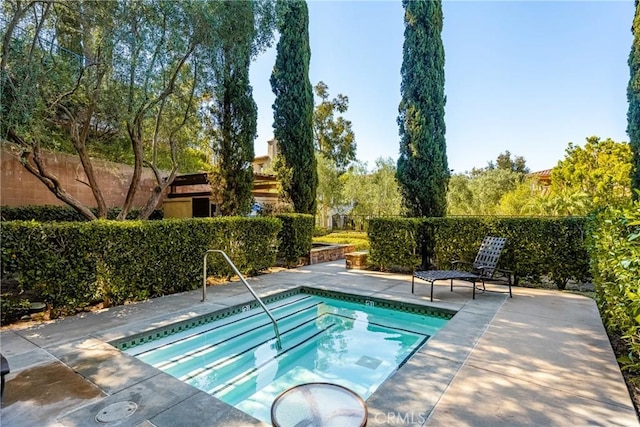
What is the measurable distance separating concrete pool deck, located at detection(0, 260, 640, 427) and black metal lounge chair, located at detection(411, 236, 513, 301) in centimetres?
78

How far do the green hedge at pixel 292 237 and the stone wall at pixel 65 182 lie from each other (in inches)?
209

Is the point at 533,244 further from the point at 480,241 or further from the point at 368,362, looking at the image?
the point at 368,362

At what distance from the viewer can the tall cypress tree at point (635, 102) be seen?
324 inches

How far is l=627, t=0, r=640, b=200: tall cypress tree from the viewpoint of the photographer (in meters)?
8.23

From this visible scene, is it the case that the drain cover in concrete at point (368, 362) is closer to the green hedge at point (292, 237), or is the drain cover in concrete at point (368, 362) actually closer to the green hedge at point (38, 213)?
the green hedge at point (292, 237)

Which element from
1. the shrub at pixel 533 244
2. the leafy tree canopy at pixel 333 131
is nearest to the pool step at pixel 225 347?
the shrub at pixel 533 244

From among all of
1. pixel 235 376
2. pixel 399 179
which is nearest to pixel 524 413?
pixel 235 376

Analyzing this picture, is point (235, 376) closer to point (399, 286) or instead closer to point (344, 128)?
point (399, 286)

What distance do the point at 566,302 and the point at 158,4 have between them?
31.7ft

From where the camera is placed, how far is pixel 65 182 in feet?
39.0

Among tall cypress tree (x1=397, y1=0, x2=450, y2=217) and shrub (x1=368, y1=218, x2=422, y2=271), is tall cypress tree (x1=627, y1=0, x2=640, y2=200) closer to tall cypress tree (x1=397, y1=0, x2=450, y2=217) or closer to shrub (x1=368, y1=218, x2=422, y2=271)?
tall cypress tree (x1=397, y1=0, x2=450, y2=217)

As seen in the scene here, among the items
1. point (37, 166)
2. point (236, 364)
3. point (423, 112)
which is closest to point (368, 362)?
point (236, 364)

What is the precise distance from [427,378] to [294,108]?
949cm

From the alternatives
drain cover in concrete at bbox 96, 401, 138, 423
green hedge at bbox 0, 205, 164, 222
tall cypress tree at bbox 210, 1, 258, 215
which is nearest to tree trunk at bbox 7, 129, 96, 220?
green hedge at bbox 0, 205, 164, 222
